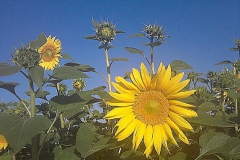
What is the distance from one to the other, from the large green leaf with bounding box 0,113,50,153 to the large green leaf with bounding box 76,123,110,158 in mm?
215

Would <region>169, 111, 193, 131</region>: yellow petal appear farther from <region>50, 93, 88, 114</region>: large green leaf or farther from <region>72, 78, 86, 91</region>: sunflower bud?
<region>72, 78, 86, 91</region>: sunflower bud

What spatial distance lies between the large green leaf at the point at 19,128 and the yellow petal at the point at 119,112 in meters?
0.29

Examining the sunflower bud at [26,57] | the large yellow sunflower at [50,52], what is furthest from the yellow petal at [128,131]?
the large yellow sunflower at [50,52]

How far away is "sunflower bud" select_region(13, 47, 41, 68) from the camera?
1.40 m

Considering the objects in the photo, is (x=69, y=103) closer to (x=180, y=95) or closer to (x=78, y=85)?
(x=180, y=95)

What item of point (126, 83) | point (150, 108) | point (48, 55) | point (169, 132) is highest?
point (48, 55)

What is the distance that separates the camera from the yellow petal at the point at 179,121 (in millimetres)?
1328

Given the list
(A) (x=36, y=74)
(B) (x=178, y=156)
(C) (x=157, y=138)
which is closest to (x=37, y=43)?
(A) (x=36, y=74)

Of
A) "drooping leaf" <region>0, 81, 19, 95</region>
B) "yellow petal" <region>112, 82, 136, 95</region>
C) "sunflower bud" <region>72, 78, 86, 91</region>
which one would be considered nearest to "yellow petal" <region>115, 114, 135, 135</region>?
"yellow petal" <region>112, 82, 136, 95</region>

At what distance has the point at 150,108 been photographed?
4.84ft

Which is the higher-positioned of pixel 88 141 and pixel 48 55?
pixel 48 55

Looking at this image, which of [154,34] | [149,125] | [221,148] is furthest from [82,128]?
[154,34]

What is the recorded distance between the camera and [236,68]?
2.67m

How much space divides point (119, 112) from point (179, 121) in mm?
265
